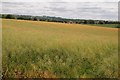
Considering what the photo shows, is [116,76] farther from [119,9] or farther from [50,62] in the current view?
[119,9]

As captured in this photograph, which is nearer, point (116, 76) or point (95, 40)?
Result: point (116, 76)

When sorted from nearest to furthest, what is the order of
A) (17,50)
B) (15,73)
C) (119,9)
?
(15,73) < (17,50) < (119,9)

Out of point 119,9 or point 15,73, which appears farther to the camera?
point 119,9

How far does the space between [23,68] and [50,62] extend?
→ 0.88 metres

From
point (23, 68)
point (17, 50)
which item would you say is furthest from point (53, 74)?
point (17, 50)

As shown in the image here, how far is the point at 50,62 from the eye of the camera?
351 inches

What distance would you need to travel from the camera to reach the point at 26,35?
1123cm

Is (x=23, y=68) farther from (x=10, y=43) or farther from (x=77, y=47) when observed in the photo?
(x=77, y=47)

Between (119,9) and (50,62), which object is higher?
(119,9)

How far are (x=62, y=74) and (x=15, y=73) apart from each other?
1.41 meters

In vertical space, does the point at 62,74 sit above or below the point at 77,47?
below

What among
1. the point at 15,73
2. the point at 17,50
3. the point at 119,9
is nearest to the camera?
the point at 15,73

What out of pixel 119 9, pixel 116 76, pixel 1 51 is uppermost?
pixel 119 9

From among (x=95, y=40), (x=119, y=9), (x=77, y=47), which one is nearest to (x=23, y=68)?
(x=77, y=47)
